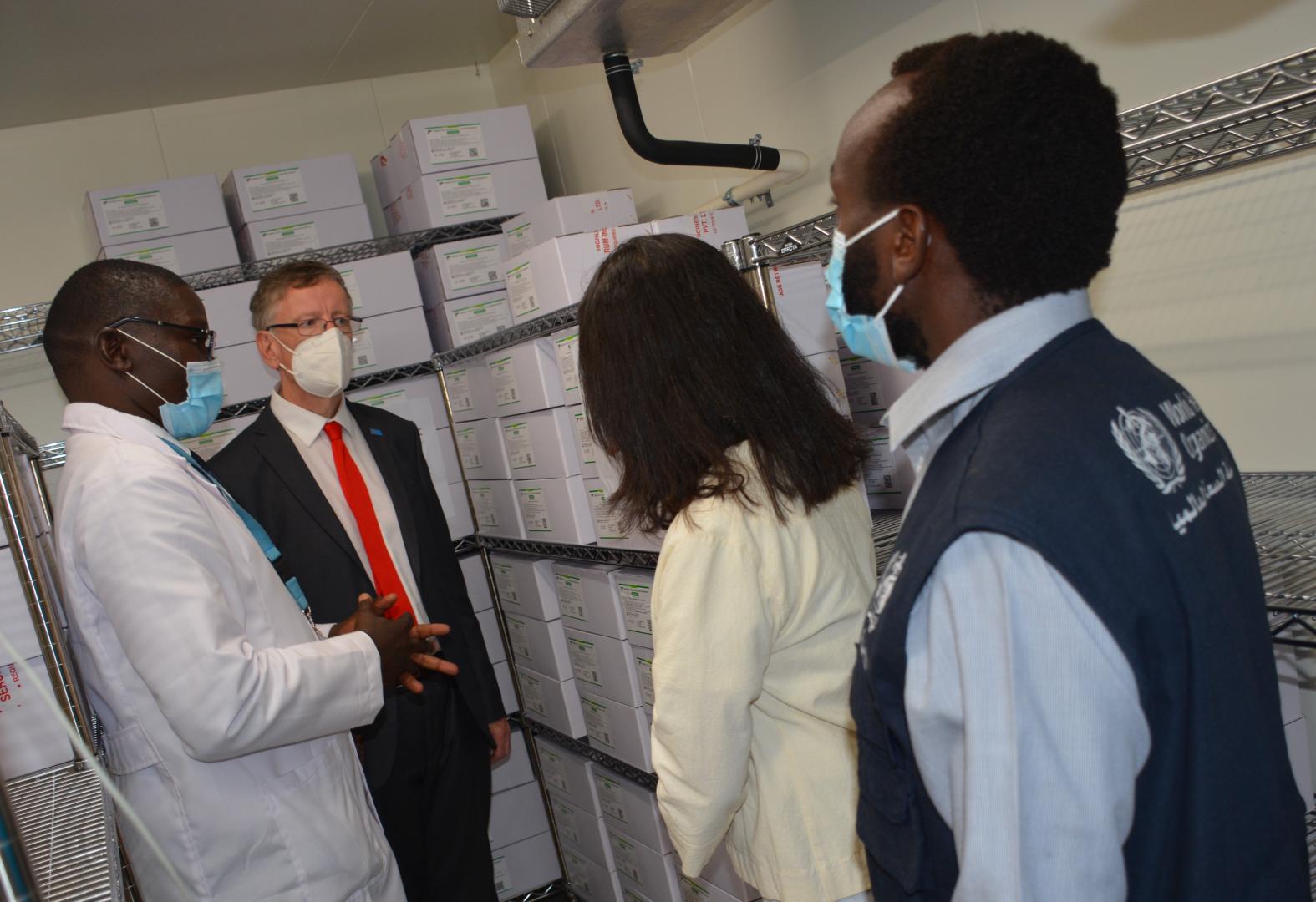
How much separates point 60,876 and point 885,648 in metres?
0.76

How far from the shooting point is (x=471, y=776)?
229 cm

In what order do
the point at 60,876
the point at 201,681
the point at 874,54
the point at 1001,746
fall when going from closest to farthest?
Answer: 1. the point at 1001,746
2. the point at 60,876
3. the point at 201,681
4. the point at 874,54

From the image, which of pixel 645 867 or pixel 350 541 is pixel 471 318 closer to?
pixel 350 541

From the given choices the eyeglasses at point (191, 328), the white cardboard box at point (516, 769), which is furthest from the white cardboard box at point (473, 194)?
the white cardboard box at point (516, 769)

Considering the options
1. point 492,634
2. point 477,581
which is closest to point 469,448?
point 477,581

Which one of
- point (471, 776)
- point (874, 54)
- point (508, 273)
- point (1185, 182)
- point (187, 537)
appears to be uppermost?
point (874, 54)

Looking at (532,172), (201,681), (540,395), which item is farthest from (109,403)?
(532,172)

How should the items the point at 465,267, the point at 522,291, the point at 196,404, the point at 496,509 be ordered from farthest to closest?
the point at 465,267 → the point at 496,509 → the point at 522,291 → the point at 196,404

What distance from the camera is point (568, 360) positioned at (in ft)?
7.00

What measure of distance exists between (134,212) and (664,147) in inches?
67.0

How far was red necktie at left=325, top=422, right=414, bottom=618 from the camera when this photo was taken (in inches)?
84.9

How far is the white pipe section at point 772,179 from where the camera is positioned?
237 centimetres

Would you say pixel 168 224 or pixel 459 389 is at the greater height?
pixel 168 224

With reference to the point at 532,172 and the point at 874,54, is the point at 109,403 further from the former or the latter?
the point at 532,172
